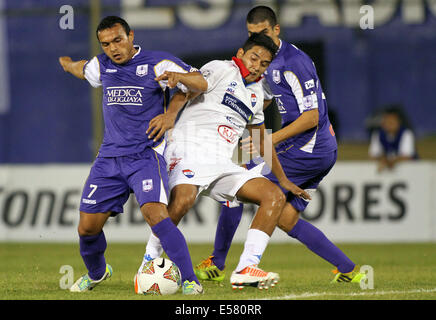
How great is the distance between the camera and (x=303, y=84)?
7.56 m

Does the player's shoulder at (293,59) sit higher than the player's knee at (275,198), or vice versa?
the player's shoulder at (293,59)

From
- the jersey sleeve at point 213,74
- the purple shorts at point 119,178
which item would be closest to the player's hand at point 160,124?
the purple shorts at point 119,178

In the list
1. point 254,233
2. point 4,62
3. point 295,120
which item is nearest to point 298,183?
point 295,120

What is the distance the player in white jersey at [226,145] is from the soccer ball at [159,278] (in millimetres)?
366

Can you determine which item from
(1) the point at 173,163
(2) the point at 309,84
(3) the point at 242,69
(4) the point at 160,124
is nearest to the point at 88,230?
(1) the point at 173,163

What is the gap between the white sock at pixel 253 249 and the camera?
265 inches

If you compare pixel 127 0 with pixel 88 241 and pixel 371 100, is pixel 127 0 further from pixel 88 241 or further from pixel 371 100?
pixel 88 241

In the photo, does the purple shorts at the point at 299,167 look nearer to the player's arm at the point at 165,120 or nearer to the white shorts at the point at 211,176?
the white shorts at the point at 211,176

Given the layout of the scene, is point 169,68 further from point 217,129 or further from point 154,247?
point 154,247

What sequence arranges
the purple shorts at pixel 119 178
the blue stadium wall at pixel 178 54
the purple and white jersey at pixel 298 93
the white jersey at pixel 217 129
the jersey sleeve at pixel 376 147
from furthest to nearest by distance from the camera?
the blue stadium wall at pixel 178 54, the jersey sleeve at pixel 376 147, the purple and white jersey at pixel 298 93, the white jersey at pixel 217 129, the purple shorts at pixel 119 178

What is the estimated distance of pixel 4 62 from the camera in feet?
57.9

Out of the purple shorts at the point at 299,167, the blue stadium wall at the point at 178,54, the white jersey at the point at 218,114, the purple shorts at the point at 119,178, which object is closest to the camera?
the purple shorts at the point at 119,178

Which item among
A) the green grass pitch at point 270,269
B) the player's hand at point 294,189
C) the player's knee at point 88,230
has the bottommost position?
the green grass pitch at point 270,269

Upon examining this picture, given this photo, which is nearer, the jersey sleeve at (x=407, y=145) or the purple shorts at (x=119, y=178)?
the purple shorts at (x=119, y=178)
